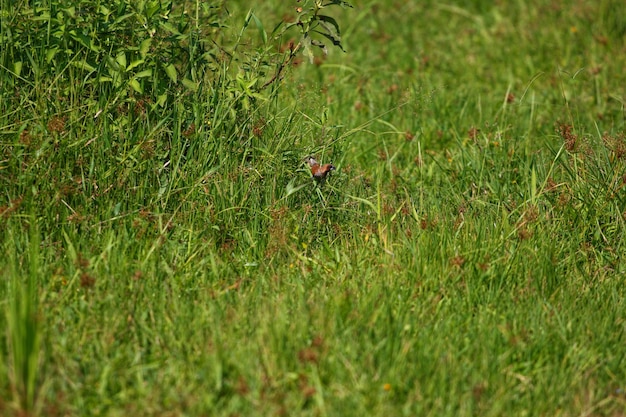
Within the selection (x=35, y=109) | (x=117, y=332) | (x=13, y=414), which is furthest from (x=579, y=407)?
(x=35, y=109)

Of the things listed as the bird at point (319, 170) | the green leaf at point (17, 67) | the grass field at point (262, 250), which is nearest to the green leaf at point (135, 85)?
the grass field at point (262, 250)

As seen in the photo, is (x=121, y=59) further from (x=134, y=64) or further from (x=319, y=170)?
(x=319, y=170)

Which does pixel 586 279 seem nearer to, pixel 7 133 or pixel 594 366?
pixel 594 366

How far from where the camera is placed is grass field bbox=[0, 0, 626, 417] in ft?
8.96

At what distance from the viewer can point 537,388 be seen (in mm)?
2793

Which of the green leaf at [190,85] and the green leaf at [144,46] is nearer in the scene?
the green leaf at [144,46]

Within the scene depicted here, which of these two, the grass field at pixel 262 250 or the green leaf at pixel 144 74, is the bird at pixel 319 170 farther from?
the green leaf at pixel 144 74

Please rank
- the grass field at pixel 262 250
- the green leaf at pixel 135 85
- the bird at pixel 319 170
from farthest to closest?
the bird at pixel 319 170 < the green leaf at pixel 135 85 < the grass field at pixel 262 250

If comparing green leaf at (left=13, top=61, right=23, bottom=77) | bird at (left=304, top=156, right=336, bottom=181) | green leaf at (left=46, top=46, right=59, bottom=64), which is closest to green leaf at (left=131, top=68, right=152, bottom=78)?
green leaf at (left=46, top=46, right=59, bottom=64)

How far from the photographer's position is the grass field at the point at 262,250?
8.96 ft

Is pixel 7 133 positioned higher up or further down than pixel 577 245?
higher up

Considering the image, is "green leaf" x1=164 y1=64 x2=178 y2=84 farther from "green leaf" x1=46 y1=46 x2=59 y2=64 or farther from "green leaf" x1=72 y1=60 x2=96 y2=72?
"green leaf" x1=46 y1=46 x2=59 y2=64

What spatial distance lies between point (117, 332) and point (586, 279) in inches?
71.7

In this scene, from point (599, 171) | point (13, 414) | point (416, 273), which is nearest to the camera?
point (13, 414)
